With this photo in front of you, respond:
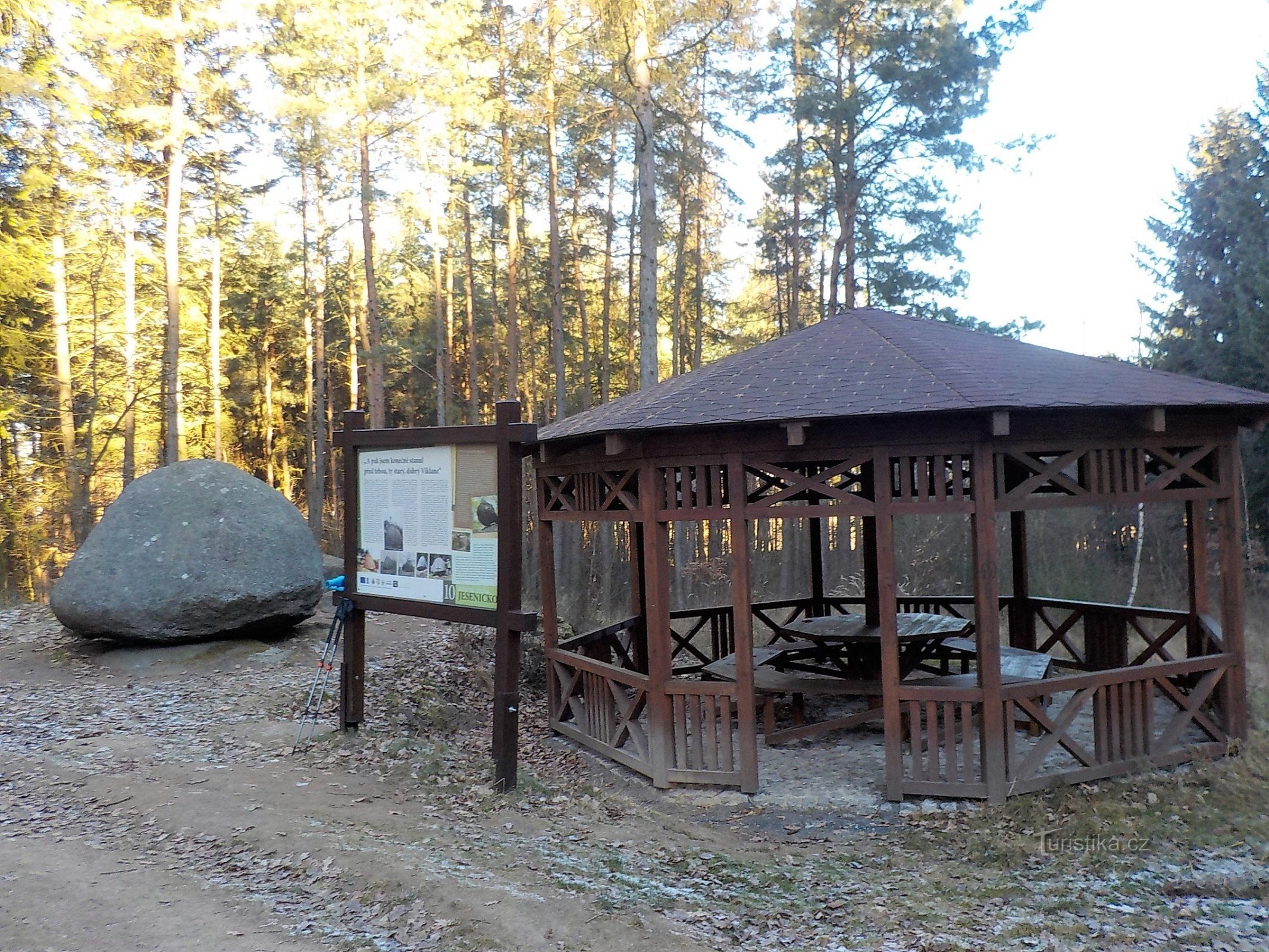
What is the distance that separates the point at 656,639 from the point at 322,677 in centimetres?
392

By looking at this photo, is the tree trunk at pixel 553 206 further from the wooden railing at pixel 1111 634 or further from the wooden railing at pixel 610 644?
the wooden railing at pixel 1111 634

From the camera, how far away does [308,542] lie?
11.1m

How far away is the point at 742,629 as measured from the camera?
22.1ft

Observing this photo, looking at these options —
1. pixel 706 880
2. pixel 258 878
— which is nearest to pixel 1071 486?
pixel 706 880

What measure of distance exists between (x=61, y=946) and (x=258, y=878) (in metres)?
1.01

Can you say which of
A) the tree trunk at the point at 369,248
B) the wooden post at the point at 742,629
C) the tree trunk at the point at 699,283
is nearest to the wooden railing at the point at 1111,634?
the wooden post at the point at 742,629

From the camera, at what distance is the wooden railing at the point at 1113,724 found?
21.5 feet

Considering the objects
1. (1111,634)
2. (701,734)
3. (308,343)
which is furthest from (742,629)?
(308,343)

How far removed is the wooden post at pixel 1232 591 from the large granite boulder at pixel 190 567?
9648 mm

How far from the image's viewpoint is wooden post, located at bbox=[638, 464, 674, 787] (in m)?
6.98

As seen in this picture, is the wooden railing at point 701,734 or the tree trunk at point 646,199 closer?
the wooden railing at point 701,734

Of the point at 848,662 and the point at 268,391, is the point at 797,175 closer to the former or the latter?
the point at 848,662

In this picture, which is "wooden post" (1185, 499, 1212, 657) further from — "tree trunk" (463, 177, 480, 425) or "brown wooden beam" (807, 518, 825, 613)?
"tree trunk" (463, 177, 480, 425)

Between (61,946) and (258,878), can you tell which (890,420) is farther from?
(61,946)
